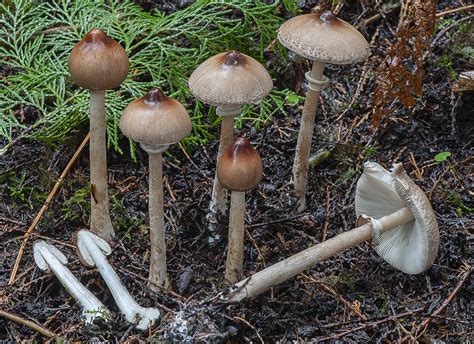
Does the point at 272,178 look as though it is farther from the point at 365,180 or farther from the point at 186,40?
the point at 186,40

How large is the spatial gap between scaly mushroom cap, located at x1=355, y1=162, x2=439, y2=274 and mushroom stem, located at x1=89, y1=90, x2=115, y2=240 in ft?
5.53

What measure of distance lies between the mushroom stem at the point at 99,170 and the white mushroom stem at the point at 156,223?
400 millimetres

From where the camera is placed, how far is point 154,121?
320cm

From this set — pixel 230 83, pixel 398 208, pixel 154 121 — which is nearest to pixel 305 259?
pixel 398 208

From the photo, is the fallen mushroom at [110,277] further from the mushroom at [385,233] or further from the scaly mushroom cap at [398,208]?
the scaly mushroom cap at [398,208]

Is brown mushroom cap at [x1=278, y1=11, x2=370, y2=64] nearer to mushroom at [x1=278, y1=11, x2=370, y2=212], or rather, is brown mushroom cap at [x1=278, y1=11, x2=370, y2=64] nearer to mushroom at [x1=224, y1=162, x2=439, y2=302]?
mushroom at [x1=278, y1=11, x2=370, y2=212]

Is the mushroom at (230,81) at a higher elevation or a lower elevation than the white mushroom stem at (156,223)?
higher

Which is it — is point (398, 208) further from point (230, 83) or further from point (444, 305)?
point (230, 83)

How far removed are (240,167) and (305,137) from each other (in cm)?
113

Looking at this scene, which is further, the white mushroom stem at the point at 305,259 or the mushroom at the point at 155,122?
the white mushroom stem at the point at 305,259

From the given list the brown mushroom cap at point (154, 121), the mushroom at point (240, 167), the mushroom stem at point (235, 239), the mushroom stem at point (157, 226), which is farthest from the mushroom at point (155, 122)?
the mushroom stem at point (235, 239)

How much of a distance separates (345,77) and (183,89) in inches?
62.8

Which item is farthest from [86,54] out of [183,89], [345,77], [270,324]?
[345,77]

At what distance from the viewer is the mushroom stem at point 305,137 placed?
4.06 metres
